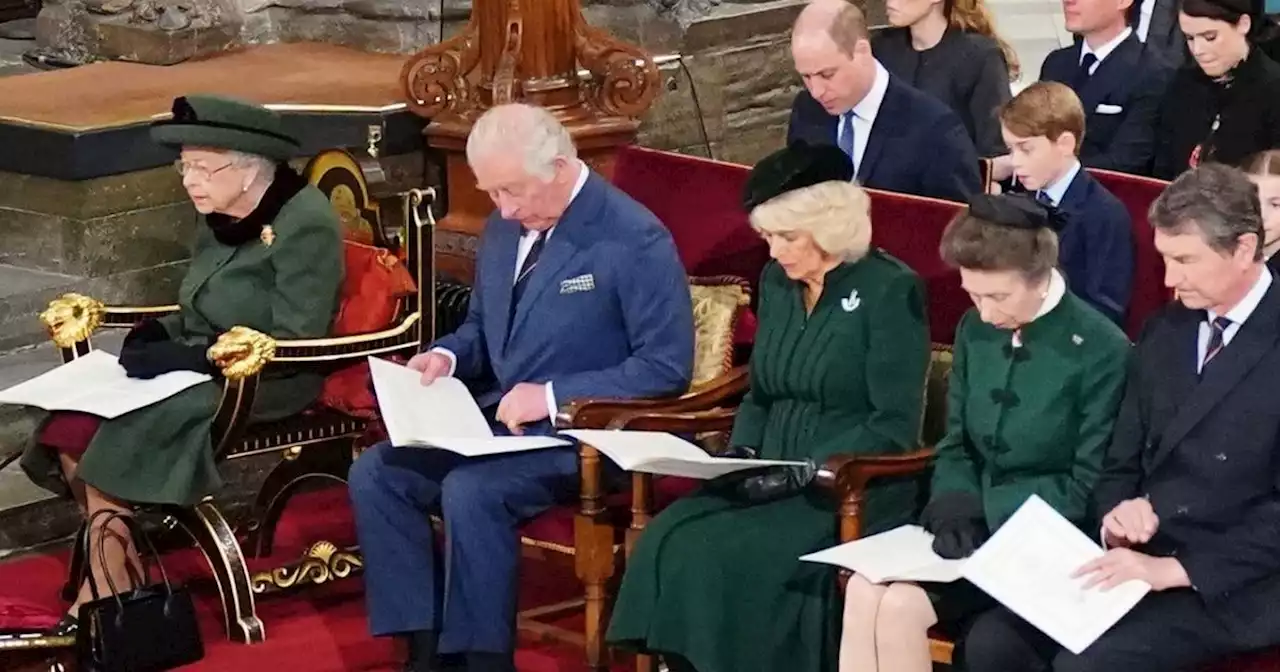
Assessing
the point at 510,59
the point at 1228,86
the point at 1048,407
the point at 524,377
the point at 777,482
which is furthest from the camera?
the point at 510,59

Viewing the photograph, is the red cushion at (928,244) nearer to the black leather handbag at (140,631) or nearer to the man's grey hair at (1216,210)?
the man's grey hair at (1216,210)

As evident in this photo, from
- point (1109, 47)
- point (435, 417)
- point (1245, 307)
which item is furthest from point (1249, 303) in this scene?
point (1109, 47)

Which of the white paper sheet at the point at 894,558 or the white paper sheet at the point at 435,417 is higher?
the white paper sheet at the point at 894,558

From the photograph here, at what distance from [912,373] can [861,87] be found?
107cm

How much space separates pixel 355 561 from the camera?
5.44 meters

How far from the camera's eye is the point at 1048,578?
12.1 ft

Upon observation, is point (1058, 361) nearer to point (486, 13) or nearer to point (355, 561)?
point (355, 561)

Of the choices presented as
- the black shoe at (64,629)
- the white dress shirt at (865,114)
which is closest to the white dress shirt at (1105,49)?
the white dress shirt at (865,114)

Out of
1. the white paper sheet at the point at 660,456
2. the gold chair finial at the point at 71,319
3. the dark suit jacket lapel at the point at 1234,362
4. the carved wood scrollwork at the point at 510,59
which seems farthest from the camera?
the carved wood scrollwork at the point at 510,59

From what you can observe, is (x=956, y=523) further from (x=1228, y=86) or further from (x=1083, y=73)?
(x=1083, y=73)

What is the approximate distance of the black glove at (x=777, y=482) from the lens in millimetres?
4328

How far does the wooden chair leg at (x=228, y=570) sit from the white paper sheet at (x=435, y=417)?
0.68 metres

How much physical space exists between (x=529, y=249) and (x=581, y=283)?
200 mm

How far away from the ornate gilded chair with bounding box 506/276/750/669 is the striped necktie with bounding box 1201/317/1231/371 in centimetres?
124
